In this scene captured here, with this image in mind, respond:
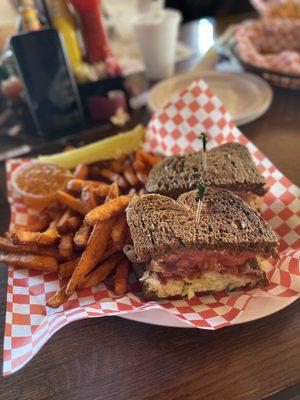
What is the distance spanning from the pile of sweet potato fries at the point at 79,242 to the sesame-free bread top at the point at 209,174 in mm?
126

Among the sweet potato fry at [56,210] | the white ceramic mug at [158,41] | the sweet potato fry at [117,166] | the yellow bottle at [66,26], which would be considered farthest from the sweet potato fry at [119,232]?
the white ceramic mug at [158,41]

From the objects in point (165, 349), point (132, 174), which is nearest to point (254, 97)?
point (132, 174)

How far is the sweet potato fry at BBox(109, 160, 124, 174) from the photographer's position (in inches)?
67.7

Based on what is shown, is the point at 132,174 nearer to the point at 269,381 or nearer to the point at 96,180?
the point at 96,180

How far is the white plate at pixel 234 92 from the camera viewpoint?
2.10 meters

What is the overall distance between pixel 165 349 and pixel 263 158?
96 centimetres

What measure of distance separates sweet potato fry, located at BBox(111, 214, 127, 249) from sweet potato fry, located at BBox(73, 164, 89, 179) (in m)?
0.43

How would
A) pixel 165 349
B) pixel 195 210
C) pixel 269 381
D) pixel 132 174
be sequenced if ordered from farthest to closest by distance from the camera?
pixel 132 174
pixel 195 210
pixel 165 349
pixel 269 381

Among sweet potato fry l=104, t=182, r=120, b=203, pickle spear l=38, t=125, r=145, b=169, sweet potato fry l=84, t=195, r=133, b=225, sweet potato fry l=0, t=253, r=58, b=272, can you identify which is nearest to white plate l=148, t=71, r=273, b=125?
pickle spear l=38, t=125, r=145, b=169

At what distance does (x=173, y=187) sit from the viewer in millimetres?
1417

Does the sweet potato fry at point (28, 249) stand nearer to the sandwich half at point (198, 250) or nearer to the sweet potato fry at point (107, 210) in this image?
the sweet potato fry at point (107, 210)

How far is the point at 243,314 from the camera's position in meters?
1.10

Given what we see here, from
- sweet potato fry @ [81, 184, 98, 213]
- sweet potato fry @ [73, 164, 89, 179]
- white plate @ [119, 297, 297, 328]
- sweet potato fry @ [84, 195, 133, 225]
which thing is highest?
sweet potato fry @ [84, 195, 133, 225]

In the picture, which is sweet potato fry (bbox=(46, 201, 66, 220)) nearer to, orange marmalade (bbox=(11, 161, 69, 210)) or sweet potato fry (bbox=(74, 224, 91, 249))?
orange marmalade (bbox=(11, 161, 69, 210))
